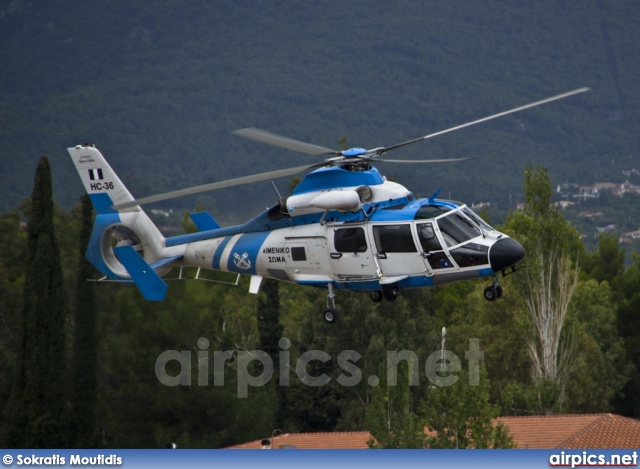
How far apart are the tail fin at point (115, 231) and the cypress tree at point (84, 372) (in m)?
11.3

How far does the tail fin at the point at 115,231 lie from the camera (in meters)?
24.5

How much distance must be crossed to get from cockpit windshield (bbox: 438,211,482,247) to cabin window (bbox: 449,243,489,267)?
0.50ft

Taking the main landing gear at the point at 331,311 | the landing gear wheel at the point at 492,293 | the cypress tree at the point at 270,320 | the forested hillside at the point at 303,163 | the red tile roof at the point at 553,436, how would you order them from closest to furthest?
the landing gear wheel at the point at 492,293 < the main landing gear at the point at 331,311 < the red tile roof at the point at 553,436 < the forested hillside at the point at 303,163 < the cypress tree at the point at 270,320

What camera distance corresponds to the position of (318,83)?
15238cm

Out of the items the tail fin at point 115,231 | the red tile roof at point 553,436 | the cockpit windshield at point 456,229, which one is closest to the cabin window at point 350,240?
the cockpit windshield at point 456,229

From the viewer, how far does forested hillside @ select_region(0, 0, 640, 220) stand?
112 metres

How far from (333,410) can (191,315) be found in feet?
27.7

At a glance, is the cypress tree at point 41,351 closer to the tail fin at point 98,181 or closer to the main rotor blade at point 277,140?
the tail fin at point 98,181

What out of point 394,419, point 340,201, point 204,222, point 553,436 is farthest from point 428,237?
point 553,436

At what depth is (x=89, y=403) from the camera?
35875 millimetres

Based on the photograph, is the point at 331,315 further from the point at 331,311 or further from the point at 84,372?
the point at 84,372

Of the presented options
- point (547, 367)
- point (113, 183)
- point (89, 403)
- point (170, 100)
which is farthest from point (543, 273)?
point (170, 100)

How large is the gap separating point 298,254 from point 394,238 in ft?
6.64

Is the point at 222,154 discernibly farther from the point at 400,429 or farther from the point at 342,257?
the point at 342,257
